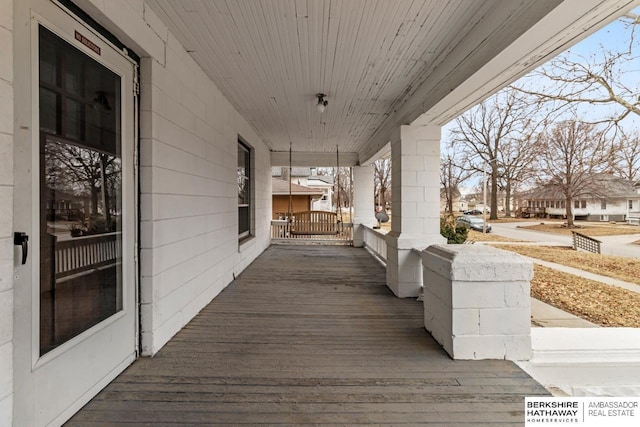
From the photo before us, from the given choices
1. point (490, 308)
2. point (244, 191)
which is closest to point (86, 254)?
point (490, 308)

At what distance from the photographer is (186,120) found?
3.03 m

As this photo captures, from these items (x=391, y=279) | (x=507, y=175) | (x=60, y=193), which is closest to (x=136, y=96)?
(x=60, y=193)

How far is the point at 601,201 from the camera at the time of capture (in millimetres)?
21984

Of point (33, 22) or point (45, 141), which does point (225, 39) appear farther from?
point (45, 141)

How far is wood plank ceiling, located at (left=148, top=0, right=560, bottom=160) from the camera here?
2.21 m

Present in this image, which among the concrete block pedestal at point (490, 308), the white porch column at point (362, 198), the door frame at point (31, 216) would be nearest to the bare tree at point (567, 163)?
the white porch column at point (362, 198)

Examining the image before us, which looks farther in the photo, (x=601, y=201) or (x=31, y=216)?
(x=601, y=201)

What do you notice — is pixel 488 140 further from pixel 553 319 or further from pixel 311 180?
pixel 553 319

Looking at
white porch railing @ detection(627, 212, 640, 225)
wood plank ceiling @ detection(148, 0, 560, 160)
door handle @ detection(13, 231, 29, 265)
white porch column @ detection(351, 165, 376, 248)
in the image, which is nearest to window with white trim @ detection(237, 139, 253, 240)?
wood plank ceiling @ detection(148, 0, 560, 160)

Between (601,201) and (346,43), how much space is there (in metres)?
27.6

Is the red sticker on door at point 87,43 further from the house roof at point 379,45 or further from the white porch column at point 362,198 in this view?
the white porch column at point 362,198

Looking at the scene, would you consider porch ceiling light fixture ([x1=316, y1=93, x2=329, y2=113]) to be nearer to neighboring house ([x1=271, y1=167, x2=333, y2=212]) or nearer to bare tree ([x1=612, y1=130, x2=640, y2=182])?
bare tree ([x1=612, y1=130, x2=640, y2=182])

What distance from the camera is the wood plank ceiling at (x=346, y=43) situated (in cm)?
221

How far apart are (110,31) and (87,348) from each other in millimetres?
2008
